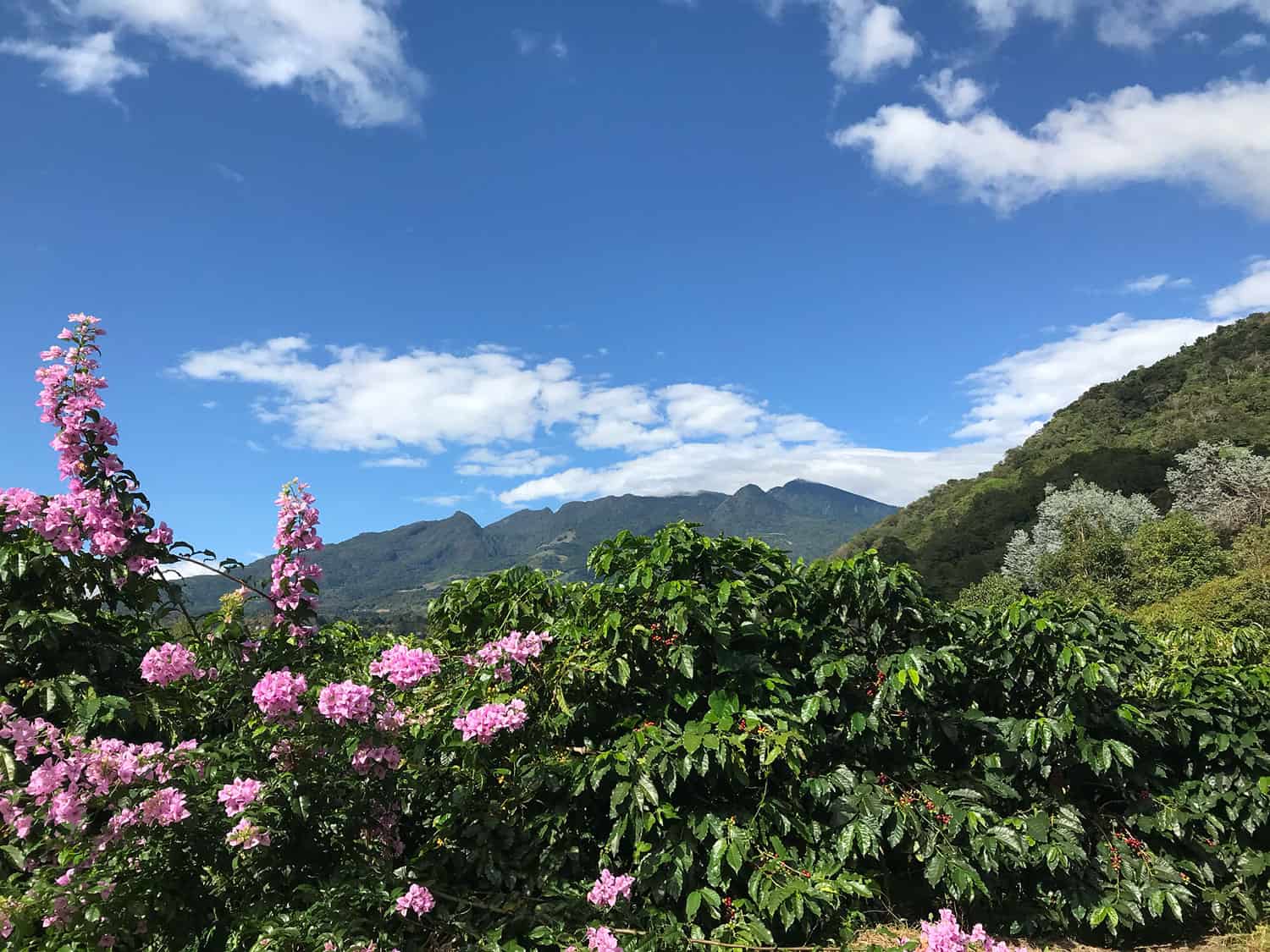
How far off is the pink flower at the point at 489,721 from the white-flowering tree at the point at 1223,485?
48.6 metres

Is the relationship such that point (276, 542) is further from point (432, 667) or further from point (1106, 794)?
point (1106, 794)

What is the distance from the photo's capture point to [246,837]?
7.80 ft

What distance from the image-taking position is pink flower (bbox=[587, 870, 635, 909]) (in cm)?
280

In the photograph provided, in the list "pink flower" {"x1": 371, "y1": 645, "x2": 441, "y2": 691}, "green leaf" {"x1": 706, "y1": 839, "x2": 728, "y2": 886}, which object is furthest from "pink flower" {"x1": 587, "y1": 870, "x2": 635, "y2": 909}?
"pink flower" {"x1": 371, "y1": 645, "x2": 441, "y2": 691}

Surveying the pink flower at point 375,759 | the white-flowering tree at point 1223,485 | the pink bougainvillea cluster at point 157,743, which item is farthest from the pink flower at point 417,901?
the white-flowering tree at point 1223,485

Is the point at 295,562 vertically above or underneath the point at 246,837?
above

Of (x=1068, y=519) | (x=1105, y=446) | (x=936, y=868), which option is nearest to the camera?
(x=936, y=868)

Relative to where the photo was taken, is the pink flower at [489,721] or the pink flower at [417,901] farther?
the pink flower at [489,721]

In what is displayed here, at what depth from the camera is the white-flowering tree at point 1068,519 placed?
43.0 metres

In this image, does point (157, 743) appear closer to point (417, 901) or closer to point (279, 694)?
point (279, 694)

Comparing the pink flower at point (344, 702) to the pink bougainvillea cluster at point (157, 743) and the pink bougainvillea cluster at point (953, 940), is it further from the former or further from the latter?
the pink bougainvillea cluster at point (953, 940)

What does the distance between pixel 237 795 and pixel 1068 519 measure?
1971 inches

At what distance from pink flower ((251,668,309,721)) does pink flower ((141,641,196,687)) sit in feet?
1.29

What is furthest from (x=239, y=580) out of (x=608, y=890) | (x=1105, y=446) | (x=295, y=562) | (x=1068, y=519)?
(x=1105, y=446)
